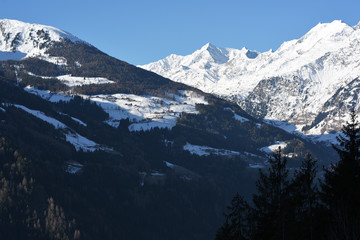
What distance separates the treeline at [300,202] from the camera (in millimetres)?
56394

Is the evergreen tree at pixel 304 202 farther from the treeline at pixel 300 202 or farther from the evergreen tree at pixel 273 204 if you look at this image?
the evergreen tree at pixel 273 204

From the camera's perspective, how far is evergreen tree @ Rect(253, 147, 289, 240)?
192ft

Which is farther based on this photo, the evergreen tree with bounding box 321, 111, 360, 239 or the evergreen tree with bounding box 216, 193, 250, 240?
the evergreen tree with bounding box 216, 193, 250, 240

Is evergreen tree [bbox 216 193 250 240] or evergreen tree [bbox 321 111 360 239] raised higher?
evergreen tree [bbox 321 111 360 239]

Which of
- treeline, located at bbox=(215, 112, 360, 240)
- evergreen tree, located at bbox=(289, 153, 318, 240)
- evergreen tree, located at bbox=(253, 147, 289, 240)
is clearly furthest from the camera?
evergreen tree, located at bbox=(253, 147, 289, 240)

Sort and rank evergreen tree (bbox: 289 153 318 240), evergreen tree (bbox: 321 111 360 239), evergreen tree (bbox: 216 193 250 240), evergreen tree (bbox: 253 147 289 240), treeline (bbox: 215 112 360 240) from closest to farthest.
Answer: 1. evergreen tree (bbox: 289 153 318 240)
2. treeline (bbox: 215 112 360 240)
3. evergreen tree (bbox: 253 147 289 240)
4. evergreen tree (bbox: 321 111 360 239)
5. evergreen tree (bbox: 216 193 250 240)

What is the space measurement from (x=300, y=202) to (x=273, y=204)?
4.27m

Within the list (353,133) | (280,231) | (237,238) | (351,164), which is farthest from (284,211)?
(353,133)

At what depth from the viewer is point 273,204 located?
60.4 m

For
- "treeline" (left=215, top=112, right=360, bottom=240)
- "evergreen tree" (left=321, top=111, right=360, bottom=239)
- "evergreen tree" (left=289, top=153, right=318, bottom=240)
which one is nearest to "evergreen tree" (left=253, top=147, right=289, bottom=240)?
"treeline" (left=215, top=112, right=360, bottom=240)

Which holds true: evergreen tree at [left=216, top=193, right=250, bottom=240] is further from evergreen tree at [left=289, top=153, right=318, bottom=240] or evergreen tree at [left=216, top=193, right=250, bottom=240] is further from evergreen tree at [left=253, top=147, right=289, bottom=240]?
evergreen tree at [left=289, top=153, right=318, bottom=240]

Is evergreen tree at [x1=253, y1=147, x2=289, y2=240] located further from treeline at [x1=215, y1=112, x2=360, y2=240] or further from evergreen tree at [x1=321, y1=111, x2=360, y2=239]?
evergreen tree at [x1=321, y1=111, x2=360, y2=239]

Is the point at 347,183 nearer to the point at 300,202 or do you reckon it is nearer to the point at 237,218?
the point at 300,202

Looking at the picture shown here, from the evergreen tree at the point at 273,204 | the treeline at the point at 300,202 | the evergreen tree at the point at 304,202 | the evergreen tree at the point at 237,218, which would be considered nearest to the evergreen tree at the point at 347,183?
the treeline at the point at 300,202
